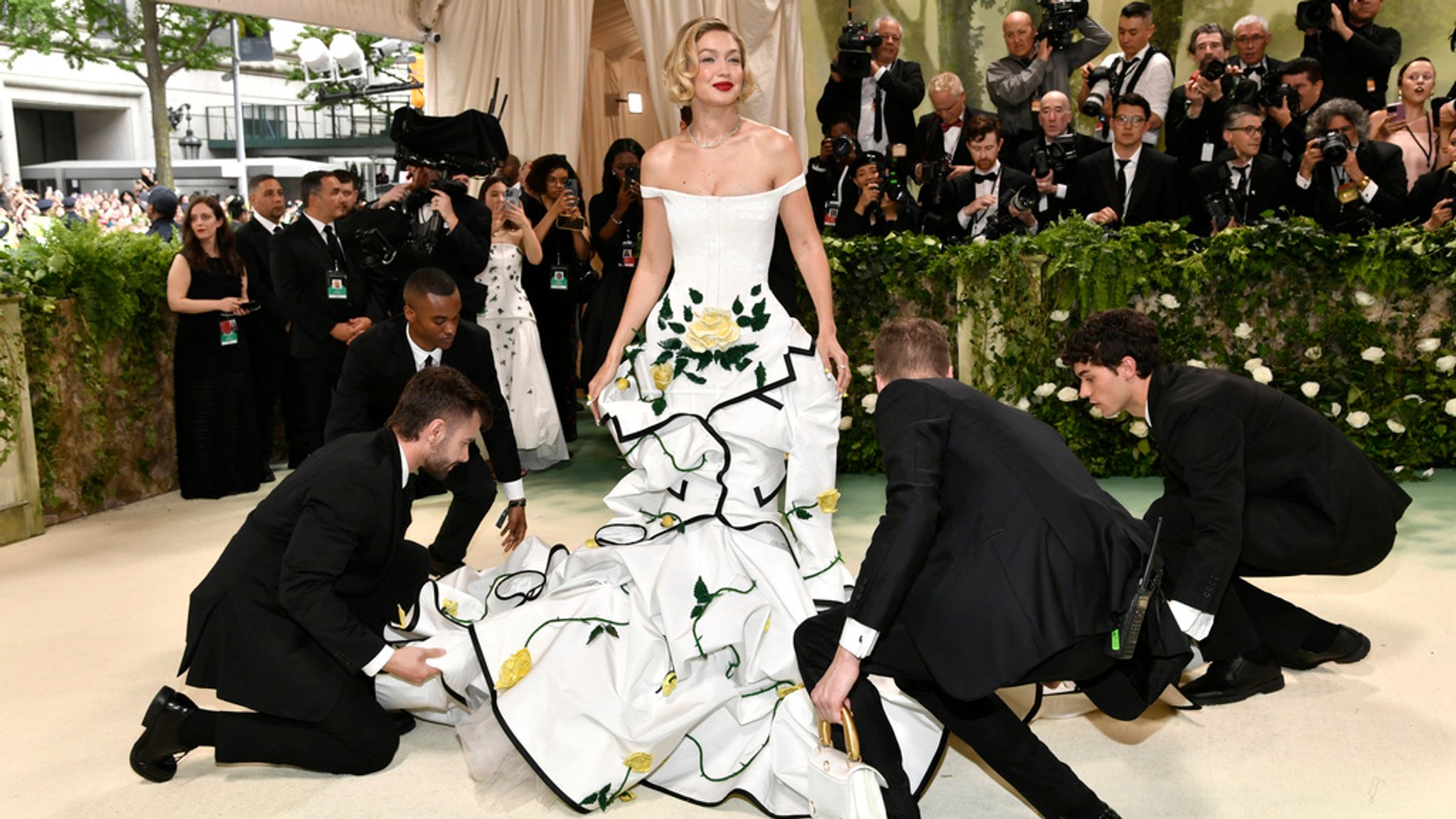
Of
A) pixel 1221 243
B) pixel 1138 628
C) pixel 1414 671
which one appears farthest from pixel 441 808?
pixel 1221 243

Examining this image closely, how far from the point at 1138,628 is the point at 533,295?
4.72m

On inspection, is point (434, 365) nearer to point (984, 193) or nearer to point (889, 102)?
point (984, 193)

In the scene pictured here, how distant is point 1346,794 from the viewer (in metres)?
2.89

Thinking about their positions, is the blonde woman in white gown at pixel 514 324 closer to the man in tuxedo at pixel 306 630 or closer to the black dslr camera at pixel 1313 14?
the man in tuxedo at pixel 306 630

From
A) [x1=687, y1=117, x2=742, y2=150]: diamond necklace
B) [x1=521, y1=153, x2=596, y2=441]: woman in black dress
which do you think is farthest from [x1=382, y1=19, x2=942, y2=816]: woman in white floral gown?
[x1=521, y1=153, x2=596, y2=441]: woman in black dress

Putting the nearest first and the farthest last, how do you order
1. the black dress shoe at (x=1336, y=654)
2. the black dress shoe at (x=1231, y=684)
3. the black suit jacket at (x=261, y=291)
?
the black dress shoe at (x=1231, y=684) → the black dress shoe at (x=1336, y=654) → the black suit jacket at (x=261, y=291)

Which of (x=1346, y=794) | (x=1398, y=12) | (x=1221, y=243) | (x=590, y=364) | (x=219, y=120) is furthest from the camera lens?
(x=219, y=120)

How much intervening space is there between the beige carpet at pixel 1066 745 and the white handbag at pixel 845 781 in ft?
1.74

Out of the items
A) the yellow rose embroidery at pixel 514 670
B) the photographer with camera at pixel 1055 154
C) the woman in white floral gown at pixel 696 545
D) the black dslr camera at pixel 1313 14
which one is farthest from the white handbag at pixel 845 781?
the black dslr camera at pixel 1313 14

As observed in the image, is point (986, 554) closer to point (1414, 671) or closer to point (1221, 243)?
point (1414, 671)

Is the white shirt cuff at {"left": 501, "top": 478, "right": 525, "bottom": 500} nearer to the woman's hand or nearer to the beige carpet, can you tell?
the beige carpet

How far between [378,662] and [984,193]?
4199mm

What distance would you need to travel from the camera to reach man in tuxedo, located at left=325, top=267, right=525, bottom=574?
4059mm

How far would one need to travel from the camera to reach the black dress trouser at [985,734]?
2.54 meters
